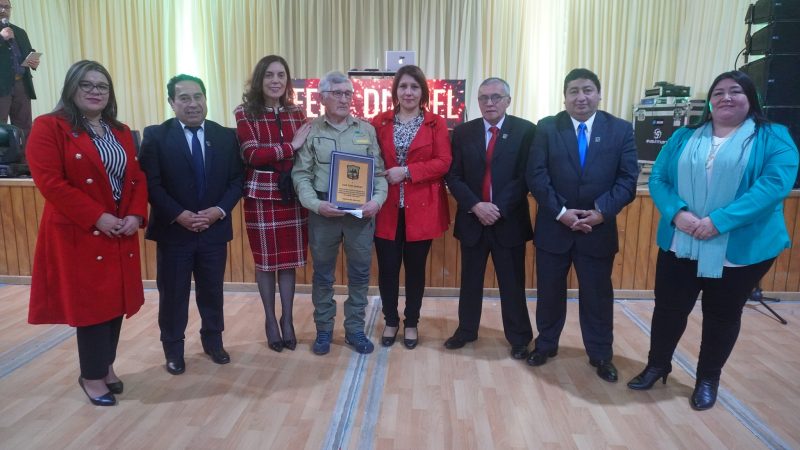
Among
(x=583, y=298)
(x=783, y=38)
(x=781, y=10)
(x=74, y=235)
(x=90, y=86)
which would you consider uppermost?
(x=781, y=10)

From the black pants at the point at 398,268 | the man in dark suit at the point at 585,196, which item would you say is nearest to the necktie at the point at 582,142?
the man in dark suit at the point at 585,196

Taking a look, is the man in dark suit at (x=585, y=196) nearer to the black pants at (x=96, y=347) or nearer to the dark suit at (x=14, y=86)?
the black pants at (x=96, y=347)

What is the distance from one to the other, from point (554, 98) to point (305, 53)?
10.5ft

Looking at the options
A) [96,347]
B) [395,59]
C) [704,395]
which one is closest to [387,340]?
[96,347]

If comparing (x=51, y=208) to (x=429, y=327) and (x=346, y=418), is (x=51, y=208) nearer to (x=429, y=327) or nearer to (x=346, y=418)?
(x=346, y=418)

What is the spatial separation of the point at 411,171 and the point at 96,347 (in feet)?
A: 4.96

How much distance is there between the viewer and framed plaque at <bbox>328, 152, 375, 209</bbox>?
7.65 ft

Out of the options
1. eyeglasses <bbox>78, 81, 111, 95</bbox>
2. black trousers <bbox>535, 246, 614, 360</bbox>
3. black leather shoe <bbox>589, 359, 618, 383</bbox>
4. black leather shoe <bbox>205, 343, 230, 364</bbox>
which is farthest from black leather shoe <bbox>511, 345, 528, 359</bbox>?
eyeglasses <bbox>78, 81, 111, 95</bbox>

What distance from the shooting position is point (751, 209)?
6.09ft

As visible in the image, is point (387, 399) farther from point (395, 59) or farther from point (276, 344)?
point (395, 59)

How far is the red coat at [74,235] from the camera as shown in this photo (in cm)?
182

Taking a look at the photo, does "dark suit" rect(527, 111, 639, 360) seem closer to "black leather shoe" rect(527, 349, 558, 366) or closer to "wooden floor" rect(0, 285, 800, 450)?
"black leather shoe" rect(527, 349, 558, 366)

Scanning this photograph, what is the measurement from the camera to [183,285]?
7.64 feet

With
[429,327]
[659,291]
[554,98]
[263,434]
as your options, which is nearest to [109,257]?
[263,434]
